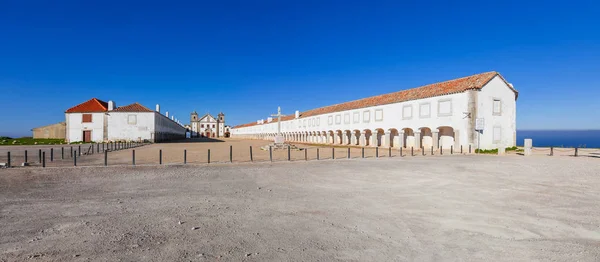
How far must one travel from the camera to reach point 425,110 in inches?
1131

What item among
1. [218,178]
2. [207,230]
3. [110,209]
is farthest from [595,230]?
[218,178]

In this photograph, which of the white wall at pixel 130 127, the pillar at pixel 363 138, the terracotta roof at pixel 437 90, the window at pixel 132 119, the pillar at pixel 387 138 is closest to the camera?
the terracotta roof at pixel 437 90

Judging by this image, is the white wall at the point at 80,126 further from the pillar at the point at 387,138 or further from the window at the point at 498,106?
the window at the point at 498,106

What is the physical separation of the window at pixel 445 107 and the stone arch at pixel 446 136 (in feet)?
4.74

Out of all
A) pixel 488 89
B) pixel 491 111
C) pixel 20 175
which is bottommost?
pixel 20 175

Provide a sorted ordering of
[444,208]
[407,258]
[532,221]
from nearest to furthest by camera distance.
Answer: [407,258] → [532,221] → [444,208]

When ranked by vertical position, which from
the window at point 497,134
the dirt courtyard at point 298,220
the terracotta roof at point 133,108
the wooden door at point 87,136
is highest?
the terracotta roof at point 133,108

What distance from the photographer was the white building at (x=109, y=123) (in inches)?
1759

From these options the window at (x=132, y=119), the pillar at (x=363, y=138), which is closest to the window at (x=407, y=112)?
the pillar at (x=363, y=138)

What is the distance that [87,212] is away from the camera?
5719mm

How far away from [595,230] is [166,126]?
214 feet

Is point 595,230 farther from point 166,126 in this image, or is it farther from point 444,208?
point 166,126

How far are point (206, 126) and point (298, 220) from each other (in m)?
116

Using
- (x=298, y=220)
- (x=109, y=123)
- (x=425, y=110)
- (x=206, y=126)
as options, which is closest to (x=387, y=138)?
(x=425, y=110)
